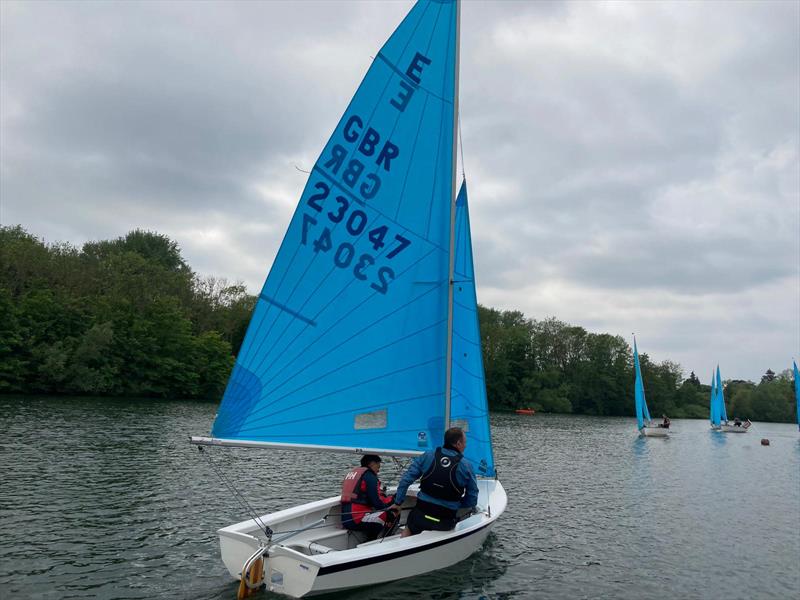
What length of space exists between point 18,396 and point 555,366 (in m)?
72.9

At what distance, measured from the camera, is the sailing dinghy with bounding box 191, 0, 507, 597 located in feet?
28.1

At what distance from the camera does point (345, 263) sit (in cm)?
881

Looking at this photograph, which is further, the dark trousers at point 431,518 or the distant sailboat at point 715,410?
the distant sailboat at point 715,410

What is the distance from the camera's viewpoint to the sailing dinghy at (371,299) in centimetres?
855

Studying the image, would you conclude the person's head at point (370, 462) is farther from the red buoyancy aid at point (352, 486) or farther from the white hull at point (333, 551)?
the white hull at point (333, 551)

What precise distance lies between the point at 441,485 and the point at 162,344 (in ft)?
184

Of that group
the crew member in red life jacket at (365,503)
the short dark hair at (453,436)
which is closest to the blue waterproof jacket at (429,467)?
the short dark hair at (453,436)

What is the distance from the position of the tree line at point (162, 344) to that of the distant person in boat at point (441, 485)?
4528cm

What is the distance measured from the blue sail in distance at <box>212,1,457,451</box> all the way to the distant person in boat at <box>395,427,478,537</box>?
743mm

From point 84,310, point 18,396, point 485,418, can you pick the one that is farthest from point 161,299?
point 485,418

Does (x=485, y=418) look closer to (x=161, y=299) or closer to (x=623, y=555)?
(x=623, y=555)

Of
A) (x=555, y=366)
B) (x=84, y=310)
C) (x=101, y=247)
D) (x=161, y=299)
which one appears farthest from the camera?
(x=555, y=366)

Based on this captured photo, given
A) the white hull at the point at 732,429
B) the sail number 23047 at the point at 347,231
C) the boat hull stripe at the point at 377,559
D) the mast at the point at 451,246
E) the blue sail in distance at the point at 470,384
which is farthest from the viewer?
the white hull at the point at 732,429

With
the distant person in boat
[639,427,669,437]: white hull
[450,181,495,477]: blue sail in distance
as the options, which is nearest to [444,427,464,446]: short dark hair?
the distant person in boat
